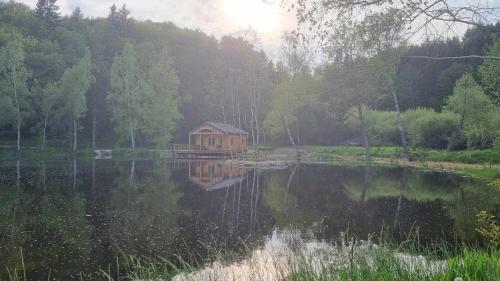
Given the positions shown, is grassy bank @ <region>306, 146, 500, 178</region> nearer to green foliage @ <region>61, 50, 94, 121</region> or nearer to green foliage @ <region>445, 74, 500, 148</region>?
green foliage @ <region>445, 74, 500, 148</region>

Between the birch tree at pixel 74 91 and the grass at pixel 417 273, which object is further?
the birch tree at pixel 74 91

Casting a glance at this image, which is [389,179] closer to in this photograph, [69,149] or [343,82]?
[343,82]

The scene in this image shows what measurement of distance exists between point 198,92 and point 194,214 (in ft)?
174

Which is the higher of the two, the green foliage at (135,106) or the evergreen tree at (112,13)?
the evergreen tree at (112,13)

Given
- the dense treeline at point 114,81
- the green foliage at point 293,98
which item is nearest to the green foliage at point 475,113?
the green foliage at point 293,98

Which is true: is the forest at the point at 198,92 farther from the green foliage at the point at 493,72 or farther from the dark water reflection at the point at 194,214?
the dark water reflection at the point at 194,214

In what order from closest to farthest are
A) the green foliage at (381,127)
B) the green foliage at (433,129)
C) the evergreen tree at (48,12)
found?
the green foliage at (433,129), the green foliage at (381,127), the evergreen tree at (48,12)

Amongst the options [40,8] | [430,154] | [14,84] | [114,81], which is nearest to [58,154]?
[14,84]

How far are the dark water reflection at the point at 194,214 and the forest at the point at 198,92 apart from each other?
676 inches

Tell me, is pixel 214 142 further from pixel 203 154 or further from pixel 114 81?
pixel 114 81

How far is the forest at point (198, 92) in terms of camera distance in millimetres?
39594

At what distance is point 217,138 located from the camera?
50906 mm

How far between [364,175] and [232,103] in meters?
32.9

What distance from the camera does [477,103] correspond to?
111ft
